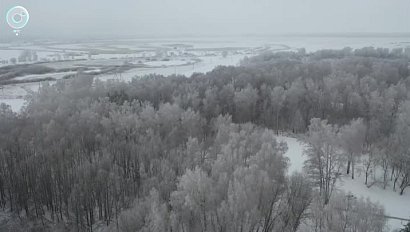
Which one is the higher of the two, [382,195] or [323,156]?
[323,156]

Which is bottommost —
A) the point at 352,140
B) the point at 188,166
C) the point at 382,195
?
the point at 382,195

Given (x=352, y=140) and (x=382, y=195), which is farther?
(x=352, y=140)

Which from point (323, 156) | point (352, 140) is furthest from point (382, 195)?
point (323, 156)

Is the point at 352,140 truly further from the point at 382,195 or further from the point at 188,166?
the point at 188,166

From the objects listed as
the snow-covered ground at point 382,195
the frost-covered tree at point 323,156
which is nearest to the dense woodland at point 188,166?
the frost-covered tree at point 323,156

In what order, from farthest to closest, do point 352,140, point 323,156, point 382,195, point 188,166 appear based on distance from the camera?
point 352,140, point 382,195, point 323,156, point 188,166

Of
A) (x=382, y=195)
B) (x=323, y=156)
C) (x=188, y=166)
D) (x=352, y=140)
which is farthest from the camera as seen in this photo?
(x=352, y=140)

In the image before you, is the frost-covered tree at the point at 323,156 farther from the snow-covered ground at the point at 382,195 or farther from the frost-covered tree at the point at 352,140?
the snow-covered ground at the point at 382,195

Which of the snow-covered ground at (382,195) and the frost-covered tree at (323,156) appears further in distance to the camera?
the frost-covered tree at (323,156)
